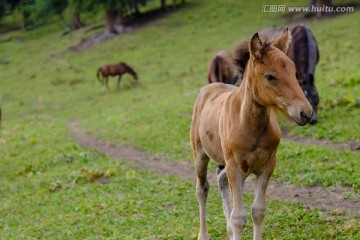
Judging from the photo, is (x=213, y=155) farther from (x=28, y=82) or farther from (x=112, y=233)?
(x=28, y=82)

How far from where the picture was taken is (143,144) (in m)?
14.3

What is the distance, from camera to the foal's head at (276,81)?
A: 14.8 feet

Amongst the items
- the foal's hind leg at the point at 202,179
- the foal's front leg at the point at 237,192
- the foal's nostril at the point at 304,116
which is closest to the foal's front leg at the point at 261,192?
the foal's front leg at the point at 237,192

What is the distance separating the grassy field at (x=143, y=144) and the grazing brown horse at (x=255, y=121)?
1379 mm

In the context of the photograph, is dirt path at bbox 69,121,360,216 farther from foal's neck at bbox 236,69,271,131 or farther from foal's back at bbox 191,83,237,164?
foal's neck at bbox 236,69,271,131

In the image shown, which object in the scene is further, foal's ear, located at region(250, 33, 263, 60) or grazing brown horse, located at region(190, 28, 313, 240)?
foal's ear, located at region(250, 33, 263, 60)

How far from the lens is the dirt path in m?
7.53

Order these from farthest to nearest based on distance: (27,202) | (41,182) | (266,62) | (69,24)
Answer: (69,24)
(41,182)
(27,202)
(266,62)

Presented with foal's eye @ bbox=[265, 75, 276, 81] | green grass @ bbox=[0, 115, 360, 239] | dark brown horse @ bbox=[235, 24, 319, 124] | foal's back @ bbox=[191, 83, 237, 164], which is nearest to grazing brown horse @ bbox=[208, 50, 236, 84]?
dark brown horse @ bbox=[235, 24, 319, 124]

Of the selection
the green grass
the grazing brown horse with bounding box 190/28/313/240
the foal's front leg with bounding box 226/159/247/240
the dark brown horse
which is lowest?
the green grass

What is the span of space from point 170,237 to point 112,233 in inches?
47.7

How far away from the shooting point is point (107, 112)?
21.3m

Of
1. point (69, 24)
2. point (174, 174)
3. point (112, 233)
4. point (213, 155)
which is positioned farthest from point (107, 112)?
point (69, 24)

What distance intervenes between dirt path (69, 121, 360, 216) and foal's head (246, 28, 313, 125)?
113 inches
